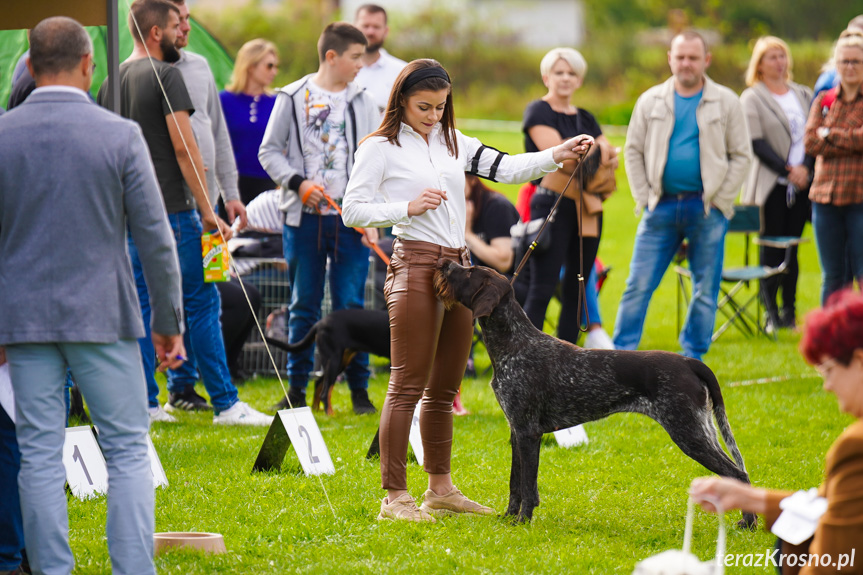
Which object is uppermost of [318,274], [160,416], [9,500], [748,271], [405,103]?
[405,103]

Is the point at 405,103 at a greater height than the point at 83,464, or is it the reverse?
the point at 405,103

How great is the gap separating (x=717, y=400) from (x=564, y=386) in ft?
2.13

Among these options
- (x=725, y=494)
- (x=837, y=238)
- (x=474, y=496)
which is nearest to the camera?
(x=725, y=494)

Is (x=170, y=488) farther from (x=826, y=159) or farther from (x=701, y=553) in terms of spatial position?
(x=826, y=159)

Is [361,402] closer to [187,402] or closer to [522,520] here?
[187,402]

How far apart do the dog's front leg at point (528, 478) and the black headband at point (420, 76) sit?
5.19ft

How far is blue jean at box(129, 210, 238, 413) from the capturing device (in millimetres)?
6020

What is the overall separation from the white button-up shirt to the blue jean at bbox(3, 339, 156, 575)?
4.15 feet

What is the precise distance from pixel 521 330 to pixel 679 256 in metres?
5.63

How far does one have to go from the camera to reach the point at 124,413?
124 inches

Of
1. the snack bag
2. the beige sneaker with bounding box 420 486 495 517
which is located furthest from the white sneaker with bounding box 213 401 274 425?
the beige sneaker with bounding box 420 486 495 517

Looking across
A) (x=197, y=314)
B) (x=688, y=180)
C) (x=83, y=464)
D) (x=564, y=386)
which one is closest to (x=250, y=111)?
(x=197, y=314)

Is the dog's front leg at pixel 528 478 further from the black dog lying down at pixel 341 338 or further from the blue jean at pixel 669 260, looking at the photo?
the blue jean at pixel 669 260

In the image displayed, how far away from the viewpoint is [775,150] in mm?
9242
